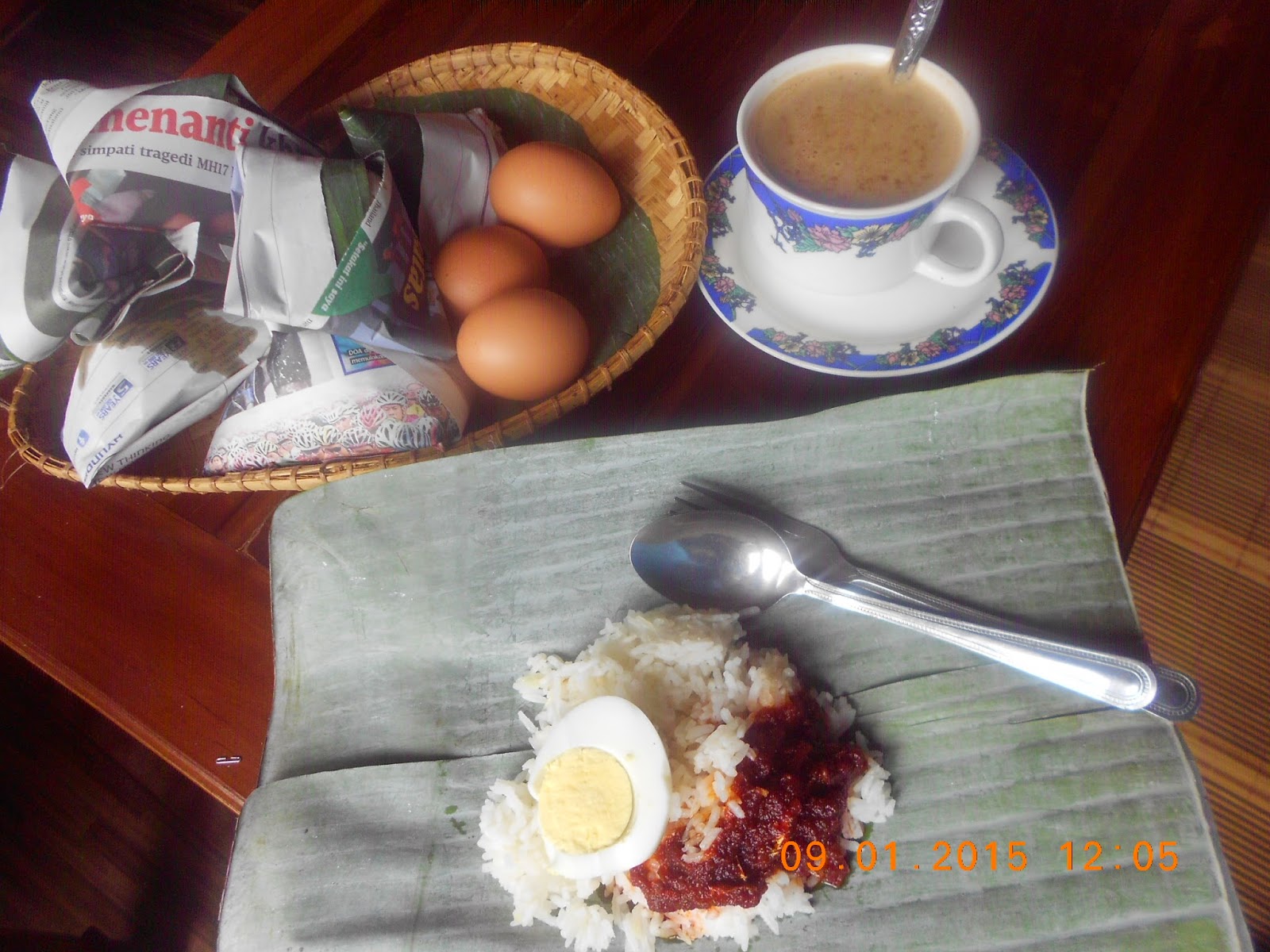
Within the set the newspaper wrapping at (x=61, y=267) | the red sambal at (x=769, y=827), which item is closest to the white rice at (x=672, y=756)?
the red sambal at (x=769, y=827)

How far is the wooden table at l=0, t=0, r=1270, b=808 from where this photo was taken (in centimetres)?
93

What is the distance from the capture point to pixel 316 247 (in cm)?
94

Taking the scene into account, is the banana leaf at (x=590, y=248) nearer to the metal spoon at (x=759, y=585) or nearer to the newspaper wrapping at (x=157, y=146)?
the newspaper wrapping at (x=157, y=146)

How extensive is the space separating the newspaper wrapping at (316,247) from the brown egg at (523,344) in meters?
0.10

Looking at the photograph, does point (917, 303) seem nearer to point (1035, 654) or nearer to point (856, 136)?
point (856, 136)

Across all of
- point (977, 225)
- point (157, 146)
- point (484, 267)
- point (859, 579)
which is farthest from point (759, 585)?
point (157, 146)

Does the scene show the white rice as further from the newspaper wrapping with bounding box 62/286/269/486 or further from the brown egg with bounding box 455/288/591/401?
the newspaper wrapping with bounding box 62/286/269/486

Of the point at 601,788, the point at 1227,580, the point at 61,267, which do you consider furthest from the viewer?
the point at 1227,580

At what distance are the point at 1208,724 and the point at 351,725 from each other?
129 centimetres

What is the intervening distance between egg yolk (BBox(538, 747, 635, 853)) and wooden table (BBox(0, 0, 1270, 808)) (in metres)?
0.37

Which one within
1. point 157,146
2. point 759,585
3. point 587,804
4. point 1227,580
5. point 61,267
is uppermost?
point 157,146

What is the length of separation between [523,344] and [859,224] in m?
0.41
